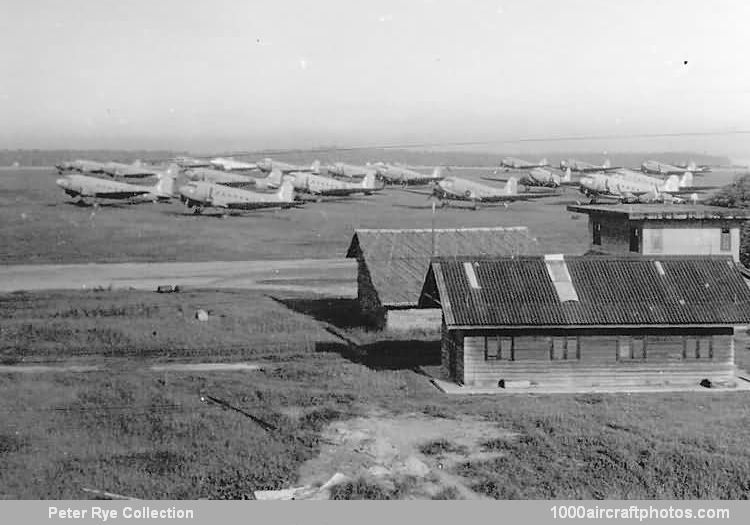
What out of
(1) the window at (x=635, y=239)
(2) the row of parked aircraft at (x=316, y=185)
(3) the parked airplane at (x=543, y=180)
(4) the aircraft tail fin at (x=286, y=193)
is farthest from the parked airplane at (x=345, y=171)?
(1) the window at (x=635, y=239)

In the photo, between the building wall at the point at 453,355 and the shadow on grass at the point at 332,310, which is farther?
the shadow on grass at the point at 332,310

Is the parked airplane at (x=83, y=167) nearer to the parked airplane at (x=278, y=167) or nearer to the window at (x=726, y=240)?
the parked airplane at (x=278, y=167)

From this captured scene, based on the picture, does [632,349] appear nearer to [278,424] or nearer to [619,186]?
[278,424]

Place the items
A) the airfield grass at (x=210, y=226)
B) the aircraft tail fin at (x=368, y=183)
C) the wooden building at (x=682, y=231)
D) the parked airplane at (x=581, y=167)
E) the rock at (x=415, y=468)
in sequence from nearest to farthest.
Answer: the rock at (x=415, y=468) < the wooden building at (x=682, y=231) < the airfield grass at (x=210, y=226) < the aircraft tail fin at (x=368, y=183) < the parked airplane at (x=581, y=167)

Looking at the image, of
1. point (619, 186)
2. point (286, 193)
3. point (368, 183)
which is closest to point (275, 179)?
point (368, 183)

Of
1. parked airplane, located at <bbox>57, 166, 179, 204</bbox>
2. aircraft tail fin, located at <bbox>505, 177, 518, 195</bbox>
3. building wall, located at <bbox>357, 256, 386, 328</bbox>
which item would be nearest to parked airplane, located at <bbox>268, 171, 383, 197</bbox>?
aircraft tail fin, located at <bbox>505, 177, 518, 195</bbox>
